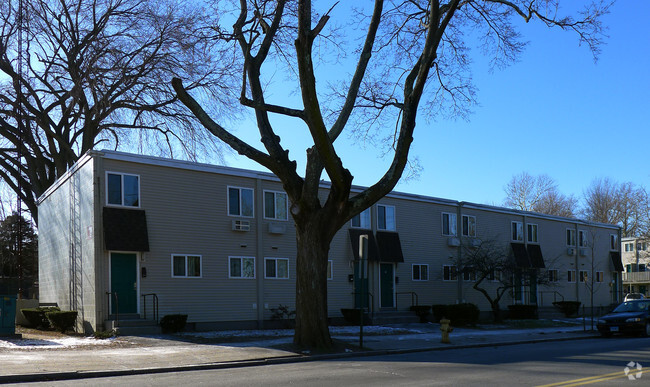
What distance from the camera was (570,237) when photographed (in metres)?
43.2

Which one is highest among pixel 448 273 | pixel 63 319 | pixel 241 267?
pixel 241 267

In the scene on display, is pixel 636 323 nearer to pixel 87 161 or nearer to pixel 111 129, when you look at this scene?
pixel 87 161

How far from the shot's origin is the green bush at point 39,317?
24406 millimetres

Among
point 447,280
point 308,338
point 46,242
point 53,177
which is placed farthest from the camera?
point 53,177

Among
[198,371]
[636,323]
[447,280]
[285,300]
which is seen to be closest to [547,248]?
[447,280]

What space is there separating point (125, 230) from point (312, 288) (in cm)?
840

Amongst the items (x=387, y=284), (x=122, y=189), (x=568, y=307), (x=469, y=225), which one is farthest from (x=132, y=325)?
(x=568, y=307)

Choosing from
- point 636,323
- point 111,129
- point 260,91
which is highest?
point 111,129

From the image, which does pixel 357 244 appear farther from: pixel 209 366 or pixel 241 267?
pixel 209 366

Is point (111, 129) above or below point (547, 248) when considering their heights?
above

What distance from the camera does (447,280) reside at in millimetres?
34281

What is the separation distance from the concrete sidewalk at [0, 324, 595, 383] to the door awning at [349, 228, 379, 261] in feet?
23.0

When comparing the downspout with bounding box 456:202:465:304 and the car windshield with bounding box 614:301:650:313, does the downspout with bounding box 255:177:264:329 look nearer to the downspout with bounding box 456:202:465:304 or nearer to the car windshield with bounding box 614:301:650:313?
the downspout with bounding box 456:202:465:304

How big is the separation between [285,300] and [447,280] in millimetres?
11001
